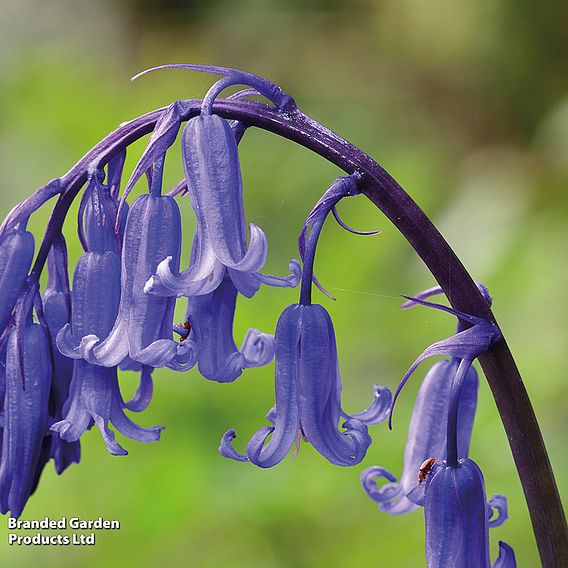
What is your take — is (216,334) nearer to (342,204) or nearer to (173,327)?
(173,327)

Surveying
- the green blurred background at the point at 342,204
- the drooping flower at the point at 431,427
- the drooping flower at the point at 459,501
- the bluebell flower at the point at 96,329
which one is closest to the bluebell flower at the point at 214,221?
the bluebell flower at the point at 96,329

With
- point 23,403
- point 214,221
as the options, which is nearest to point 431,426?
point 214,221

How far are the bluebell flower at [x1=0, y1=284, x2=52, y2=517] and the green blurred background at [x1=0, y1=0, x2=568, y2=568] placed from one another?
3.06 ft

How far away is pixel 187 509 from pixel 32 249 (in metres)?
1.82

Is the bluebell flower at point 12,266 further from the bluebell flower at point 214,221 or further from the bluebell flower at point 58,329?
the bluebell flower at point 214,221

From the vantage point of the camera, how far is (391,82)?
5.01 m

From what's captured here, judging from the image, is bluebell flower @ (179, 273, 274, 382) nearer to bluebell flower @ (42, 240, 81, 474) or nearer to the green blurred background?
bluebell flower @ (42, 240, 81, 474)

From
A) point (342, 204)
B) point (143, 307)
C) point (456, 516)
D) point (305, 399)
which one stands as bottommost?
point (456, 516)

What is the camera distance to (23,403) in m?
1.17

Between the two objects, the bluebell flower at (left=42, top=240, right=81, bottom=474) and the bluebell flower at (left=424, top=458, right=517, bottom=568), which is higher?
the bluebell flower at (left=42, top=240, right=81, bottom=474)

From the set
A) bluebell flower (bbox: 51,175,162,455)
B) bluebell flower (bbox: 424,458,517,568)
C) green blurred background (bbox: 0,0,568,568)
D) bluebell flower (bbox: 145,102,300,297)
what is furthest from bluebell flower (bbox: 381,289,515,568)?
green blurred background (bbox: 0,0,568,568)

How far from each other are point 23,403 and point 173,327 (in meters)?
0.23

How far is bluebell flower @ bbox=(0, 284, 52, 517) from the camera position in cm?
115

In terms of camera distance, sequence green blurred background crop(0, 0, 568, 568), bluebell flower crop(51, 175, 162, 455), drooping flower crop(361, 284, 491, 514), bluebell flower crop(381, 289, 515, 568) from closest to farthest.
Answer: bluebell flower crop(381, 289, 515, 568)
bluebell flower crop(51, 175, 162, 455)
drooping flower crop(361, 284, 491, 514)
green blurred background crop(0, 0, 568, 568)
